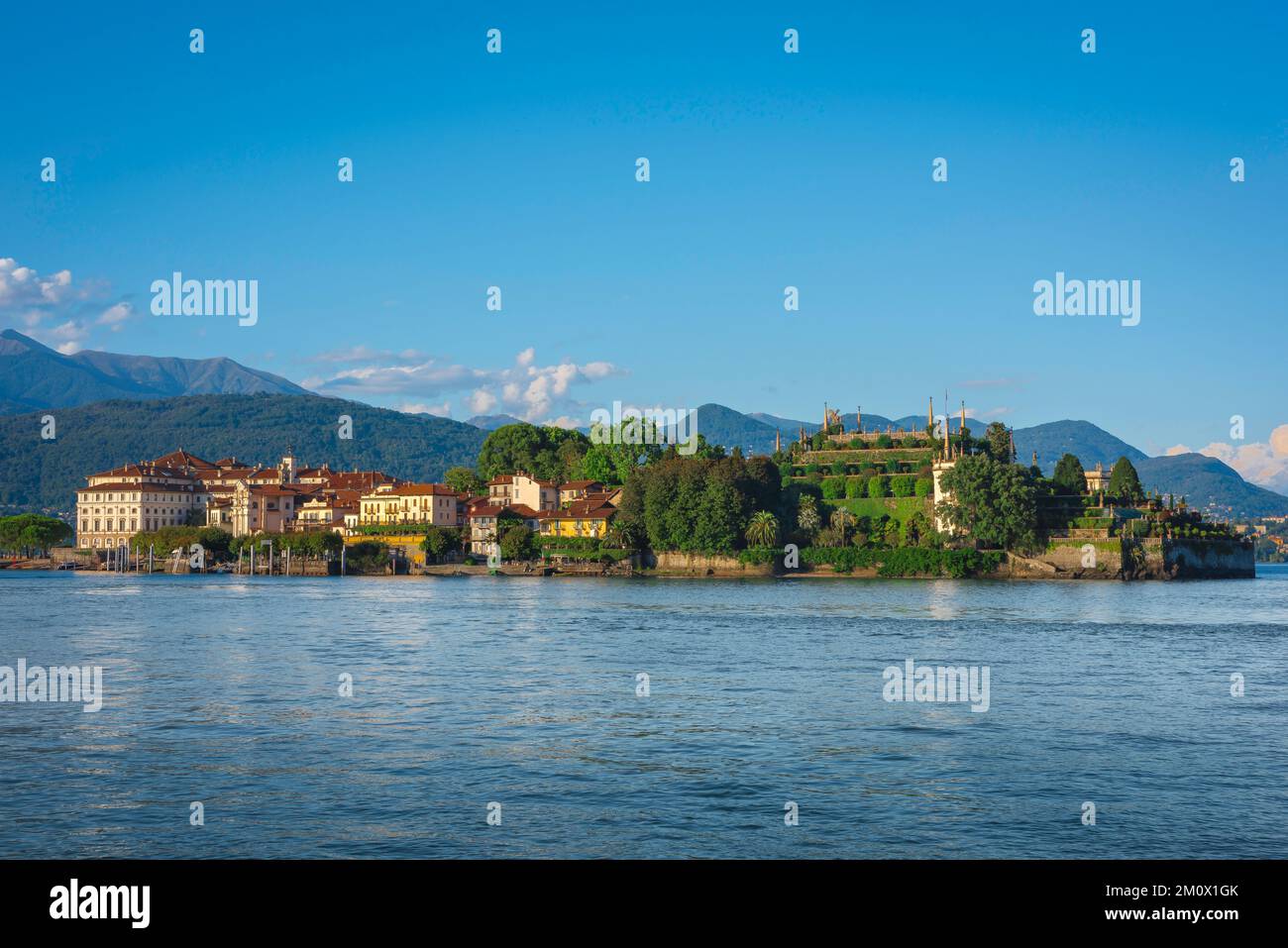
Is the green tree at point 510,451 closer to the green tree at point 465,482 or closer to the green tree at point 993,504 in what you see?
the green tree at point 465,482

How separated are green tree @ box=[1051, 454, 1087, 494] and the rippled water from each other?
78982 millimetres

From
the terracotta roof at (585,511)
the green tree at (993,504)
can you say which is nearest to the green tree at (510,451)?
the terracotta roof at (585,511)

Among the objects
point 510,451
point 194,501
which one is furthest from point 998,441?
point 194,501

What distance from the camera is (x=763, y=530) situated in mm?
116062

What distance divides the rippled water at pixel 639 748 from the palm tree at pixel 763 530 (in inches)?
Result: 2631

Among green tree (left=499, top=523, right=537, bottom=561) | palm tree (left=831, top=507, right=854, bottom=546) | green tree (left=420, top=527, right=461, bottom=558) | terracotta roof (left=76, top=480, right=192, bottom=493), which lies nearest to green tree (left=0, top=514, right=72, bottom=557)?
terracotta roof (left=76, top=480, right=192, bottom=493)

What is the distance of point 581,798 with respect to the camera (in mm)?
17656

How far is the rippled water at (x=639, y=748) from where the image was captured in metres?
15.6

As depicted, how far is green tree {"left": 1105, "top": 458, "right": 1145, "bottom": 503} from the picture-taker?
4990 inches

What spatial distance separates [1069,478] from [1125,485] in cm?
663

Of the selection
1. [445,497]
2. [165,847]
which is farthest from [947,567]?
[165,847]

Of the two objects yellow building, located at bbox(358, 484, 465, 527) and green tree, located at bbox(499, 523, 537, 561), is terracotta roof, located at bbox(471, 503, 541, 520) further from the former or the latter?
green tree, located at bbox(499, 523, 537, 561)

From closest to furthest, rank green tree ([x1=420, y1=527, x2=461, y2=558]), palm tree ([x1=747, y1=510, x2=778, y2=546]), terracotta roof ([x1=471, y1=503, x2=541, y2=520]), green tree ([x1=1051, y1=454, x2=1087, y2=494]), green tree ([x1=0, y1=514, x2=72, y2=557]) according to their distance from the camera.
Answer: palm tree ([x1=747, y1=510, x2=778, y2=546])
green tree ([x1=1051, y1=454, x2=1087, y2=494])
green tree ([x1=420, y1=527, x2=461, y2=558])
terracotta roof ([x1=471, y1=503, x2=541, y2=520])
green tree ([x1=0, y1=514, x2=72, y2=557])
